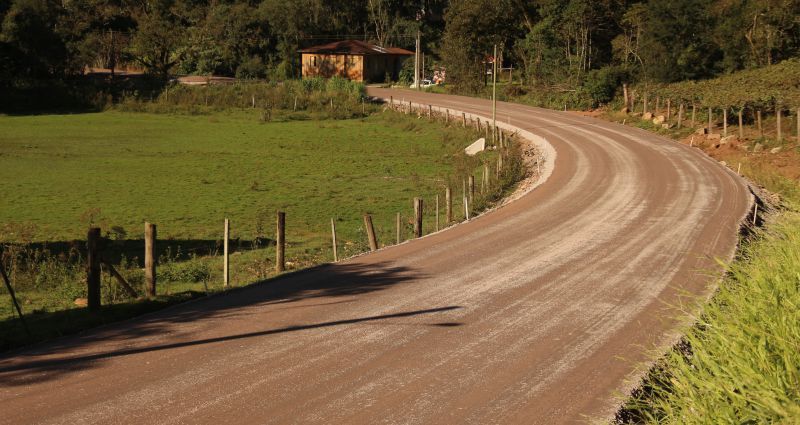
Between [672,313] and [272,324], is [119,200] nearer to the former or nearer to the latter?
[272,324]

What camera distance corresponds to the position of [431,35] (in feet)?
350

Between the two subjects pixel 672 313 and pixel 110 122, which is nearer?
pixel 672 313

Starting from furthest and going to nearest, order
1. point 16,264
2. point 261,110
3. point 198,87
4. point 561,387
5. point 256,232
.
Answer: point 198,87, point 261,110, point 256,232, point 16,264, point 561,387

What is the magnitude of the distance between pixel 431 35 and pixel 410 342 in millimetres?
96779

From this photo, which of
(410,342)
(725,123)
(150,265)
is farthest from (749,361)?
(725,123)

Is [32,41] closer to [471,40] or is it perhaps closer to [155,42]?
[155,42]

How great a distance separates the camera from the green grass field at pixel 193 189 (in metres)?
19.3

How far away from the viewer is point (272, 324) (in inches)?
549

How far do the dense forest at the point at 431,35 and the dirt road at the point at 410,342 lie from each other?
39434 millimetres

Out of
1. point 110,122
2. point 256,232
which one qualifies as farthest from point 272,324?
point 110,122

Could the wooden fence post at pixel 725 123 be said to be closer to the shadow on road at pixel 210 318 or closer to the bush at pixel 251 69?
the shadow on road at pixel 210 318

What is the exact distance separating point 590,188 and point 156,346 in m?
21.3

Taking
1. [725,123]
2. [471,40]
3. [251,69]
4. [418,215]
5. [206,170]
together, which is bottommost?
[418,215]

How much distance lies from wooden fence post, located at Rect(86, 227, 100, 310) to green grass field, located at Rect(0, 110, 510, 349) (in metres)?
0.33
